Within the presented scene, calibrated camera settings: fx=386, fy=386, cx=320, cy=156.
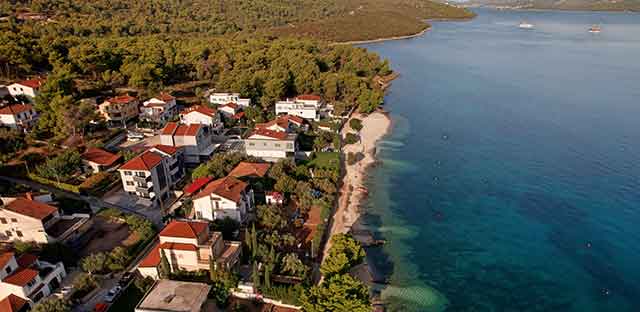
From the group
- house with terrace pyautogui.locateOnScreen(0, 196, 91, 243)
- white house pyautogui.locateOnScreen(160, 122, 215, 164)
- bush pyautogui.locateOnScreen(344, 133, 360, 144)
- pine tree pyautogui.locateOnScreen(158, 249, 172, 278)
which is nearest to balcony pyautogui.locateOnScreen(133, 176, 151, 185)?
house with terrace pyautogui.locateOnScreen(0, 196, 91, 243)

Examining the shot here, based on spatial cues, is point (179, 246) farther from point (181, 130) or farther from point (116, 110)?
point (116, 110)

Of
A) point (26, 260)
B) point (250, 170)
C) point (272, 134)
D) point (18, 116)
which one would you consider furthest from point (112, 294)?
point (18, 116)

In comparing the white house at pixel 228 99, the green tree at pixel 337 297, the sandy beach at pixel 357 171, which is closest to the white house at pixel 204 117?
the white house at pixel 228 99

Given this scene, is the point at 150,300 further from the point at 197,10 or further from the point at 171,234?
the point at 197,10

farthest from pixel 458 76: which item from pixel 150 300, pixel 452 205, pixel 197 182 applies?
pixel 150 300

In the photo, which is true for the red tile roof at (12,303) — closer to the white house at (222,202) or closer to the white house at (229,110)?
the white house at (222,202)

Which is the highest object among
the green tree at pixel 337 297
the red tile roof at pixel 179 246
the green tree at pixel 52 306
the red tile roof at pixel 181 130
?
the red tile roof at pixel 181 130

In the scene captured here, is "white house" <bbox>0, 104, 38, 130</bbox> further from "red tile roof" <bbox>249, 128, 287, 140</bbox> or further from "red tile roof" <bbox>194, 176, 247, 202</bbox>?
"red tile roof" <bbox>194, 176, 247, 202</bbox>

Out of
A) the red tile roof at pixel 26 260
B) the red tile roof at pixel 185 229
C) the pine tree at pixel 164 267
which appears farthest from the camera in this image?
the red tile roof at pixel 185 229
